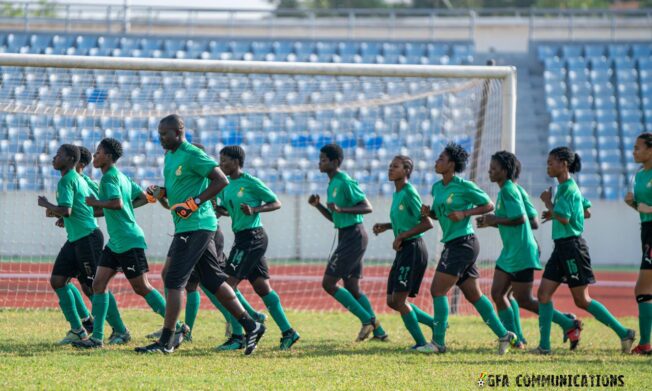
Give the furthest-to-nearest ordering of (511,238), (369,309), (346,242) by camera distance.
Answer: (369,309), (346,242), (511,238)

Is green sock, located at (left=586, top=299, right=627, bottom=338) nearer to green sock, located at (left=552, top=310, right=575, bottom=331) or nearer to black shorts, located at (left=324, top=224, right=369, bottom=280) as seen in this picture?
green sock, located at (left=552, top=310, right=575, bottom=331)

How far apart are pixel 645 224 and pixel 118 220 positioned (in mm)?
5191

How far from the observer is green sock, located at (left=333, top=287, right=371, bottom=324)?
1038 cm

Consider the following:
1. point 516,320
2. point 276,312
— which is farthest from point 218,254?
point 516,320

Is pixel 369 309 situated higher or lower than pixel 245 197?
lower

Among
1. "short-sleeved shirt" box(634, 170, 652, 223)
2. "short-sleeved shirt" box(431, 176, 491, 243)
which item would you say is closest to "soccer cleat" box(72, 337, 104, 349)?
"short-sleeved shirt" box(431, 176, 491, 243)

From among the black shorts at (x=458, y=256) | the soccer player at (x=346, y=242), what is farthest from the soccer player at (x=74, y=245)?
the black shorts at (x=458, y=256)

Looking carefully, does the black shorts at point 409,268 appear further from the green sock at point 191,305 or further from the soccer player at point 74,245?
the soccer player at point 74,245

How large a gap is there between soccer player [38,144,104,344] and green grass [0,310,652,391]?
376 millimetres

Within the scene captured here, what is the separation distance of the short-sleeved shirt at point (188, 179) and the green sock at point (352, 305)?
255 centimetres

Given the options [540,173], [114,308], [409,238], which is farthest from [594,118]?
[114,308]

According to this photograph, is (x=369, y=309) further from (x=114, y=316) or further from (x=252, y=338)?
(x=114, y=316)

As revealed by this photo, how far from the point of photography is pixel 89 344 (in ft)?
28.5

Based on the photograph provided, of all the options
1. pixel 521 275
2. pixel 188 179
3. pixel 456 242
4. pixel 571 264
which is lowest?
pixel 521 275
